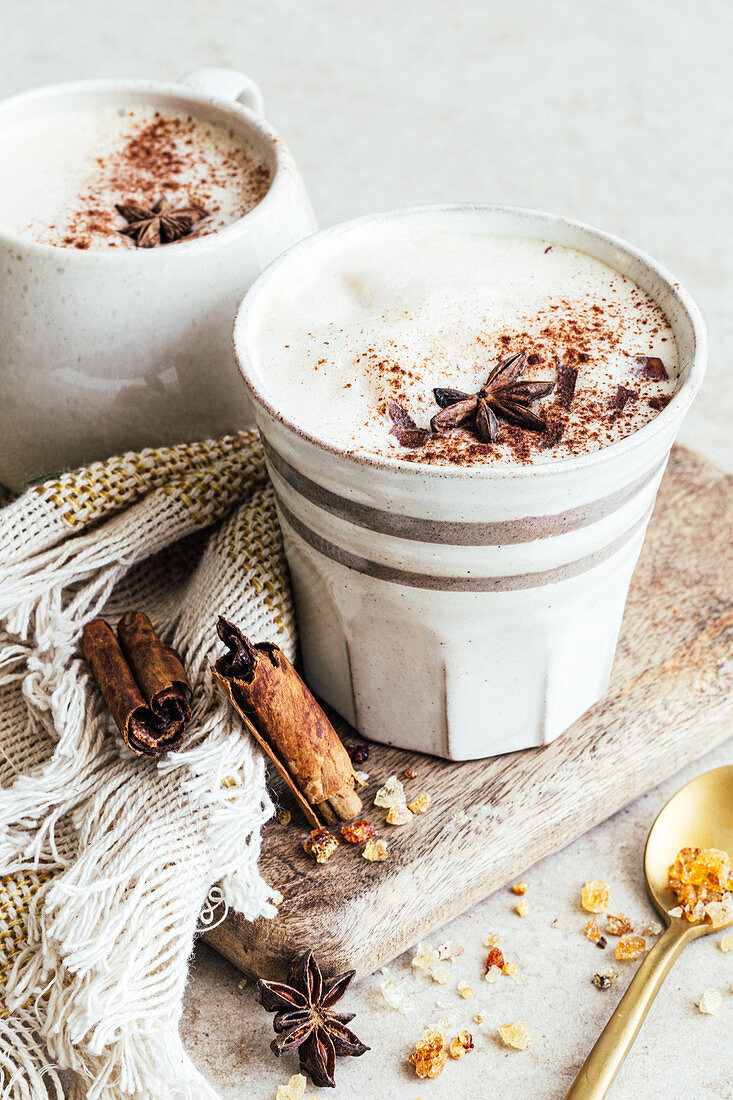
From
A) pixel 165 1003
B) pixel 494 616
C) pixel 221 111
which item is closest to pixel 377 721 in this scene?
pixel 494 616

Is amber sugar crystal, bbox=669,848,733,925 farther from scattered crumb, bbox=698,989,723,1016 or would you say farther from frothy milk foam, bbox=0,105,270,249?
frothy milk foam, bbox=0,105,270,249

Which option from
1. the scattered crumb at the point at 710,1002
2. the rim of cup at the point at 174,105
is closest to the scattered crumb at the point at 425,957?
the scattered crumb at the point at 710,1002

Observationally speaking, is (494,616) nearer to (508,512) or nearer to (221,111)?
(508,512)

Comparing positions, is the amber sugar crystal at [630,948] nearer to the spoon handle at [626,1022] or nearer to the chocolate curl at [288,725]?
the spoon handle at [626,1022]

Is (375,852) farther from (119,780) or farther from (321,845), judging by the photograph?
(119,780)

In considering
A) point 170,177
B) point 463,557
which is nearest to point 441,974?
point 463,557
